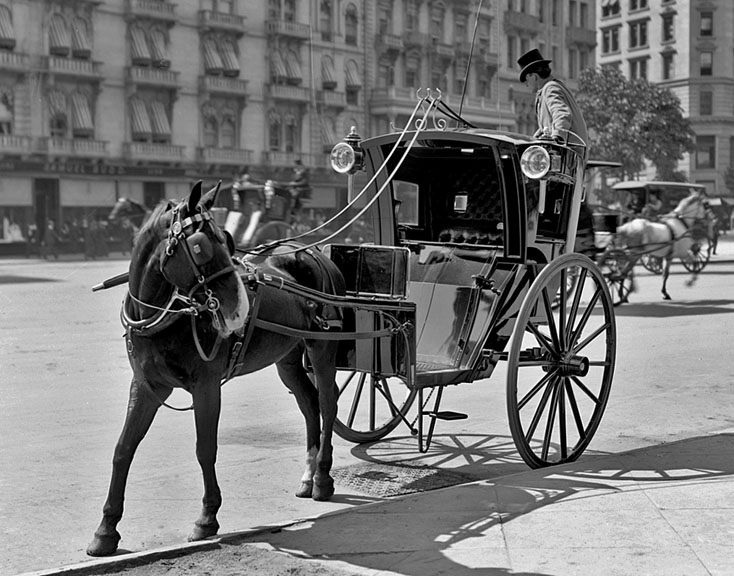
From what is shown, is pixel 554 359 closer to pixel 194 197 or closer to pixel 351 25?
pixel 194 197

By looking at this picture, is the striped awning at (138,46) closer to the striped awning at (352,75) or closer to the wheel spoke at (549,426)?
the striped awning at (352,75)

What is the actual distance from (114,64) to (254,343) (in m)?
39.4

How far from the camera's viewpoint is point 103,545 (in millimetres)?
5027

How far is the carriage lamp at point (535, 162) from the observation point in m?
6.53

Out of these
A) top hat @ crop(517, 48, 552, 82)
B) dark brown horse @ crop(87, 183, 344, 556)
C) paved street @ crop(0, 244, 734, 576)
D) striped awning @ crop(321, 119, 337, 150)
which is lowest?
paved street @ crop(0, 244, 734, 576)

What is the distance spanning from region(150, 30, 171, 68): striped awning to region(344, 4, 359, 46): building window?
28.1ft

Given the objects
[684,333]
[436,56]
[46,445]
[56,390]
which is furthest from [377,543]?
[436,56]

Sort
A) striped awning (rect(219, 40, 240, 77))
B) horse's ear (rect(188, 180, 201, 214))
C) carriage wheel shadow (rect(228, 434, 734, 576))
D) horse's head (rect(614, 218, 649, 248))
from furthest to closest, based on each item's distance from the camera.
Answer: striped awning (rect(219, 40, 240, 77)), horse's head (rect(614, 218, 649, 248)), horse's ear (rect(188, 180, 201, 214)), carriage wheel shadow (rect(228, 434, 734, 576))

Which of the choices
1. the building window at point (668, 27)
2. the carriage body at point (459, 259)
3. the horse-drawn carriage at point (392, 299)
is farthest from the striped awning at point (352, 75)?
the carriage body at point (459, 259)

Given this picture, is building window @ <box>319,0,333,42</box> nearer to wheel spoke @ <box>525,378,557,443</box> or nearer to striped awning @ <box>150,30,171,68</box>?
striped awning @ <box>150,30,171,68</box>

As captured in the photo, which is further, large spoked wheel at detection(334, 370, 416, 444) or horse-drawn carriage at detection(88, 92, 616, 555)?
large spoked wheel at detection(334, 370, 416, 444)

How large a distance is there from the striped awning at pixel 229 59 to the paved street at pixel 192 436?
108ft

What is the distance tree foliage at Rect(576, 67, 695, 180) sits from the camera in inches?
1881

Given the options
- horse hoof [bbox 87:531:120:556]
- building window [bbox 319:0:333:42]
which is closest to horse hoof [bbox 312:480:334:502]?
horse hoof [bbox 87:531:120:556]
